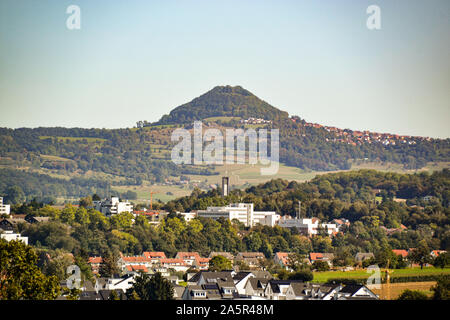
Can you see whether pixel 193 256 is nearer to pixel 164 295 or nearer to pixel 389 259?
pixel 389 259

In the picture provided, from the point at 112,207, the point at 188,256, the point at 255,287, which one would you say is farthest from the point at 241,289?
the point at 112,207

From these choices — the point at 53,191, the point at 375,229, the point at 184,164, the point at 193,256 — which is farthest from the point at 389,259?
the point at 184,164

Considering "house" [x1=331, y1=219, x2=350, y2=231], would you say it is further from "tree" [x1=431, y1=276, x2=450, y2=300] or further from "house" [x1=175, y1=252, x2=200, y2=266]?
"tree" [x1=431, y1=276, x2=450, y2=300]

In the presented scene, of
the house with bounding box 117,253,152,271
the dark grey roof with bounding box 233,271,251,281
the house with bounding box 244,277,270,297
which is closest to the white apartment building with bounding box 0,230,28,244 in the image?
the house with bounding box 117,253,152,271

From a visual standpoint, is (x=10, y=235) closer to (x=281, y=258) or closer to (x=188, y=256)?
(x=188, y=256)

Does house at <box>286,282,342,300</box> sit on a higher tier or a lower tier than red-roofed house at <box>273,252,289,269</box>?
higher

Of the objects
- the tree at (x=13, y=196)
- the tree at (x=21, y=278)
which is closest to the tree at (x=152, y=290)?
the tree at (x=21, y=278)
